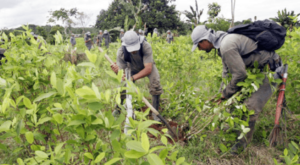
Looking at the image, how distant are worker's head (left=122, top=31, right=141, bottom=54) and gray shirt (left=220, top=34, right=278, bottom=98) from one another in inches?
54.3

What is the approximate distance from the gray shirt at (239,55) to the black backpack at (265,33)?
58 mm

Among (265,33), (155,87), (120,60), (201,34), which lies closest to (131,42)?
(120,60)

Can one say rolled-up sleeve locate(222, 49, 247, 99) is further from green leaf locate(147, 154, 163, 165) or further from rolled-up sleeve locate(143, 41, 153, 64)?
green leaf locate(147, 154, 163, 165)

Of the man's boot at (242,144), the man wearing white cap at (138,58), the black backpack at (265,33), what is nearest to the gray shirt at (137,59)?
the man wearing white cap at (138,58)

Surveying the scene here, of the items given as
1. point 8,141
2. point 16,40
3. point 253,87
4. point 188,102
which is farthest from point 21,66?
point 253,87

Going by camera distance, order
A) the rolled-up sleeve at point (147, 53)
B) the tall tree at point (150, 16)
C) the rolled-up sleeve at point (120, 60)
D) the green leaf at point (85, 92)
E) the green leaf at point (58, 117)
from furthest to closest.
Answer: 1. the tall tree at point (150, 16)
2. the rolled-up sleeve at point (120, 60)
3. the rolled-up sleeve at point (147, 53)
4. the green leaf at point (58, 117)
5. the green leaf at point (85, 92)

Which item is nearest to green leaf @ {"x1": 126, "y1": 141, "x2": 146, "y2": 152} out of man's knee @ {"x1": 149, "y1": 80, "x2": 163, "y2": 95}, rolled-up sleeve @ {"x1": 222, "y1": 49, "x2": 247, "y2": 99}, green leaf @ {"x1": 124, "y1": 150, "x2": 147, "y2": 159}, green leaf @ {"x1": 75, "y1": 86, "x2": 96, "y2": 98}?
green leaf @ {"x1": 124, "y1": 150, "x2": 147, "y2": 159}

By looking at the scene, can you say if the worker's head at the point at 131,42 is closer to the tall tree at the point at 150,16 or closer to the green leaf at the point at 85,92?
the green leaf at the point at 85,92

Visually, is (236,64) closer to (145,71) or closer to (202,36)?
(202,36)

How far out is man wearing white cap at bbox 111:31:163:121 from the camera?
9.51ft

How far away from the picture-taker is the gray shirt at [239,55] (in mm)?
1926

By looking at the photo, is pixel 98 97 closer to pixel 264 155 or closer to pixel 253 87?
pixel 253 87

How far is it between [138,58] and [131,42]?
40cm

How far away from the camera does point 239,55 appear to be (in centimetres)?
194
